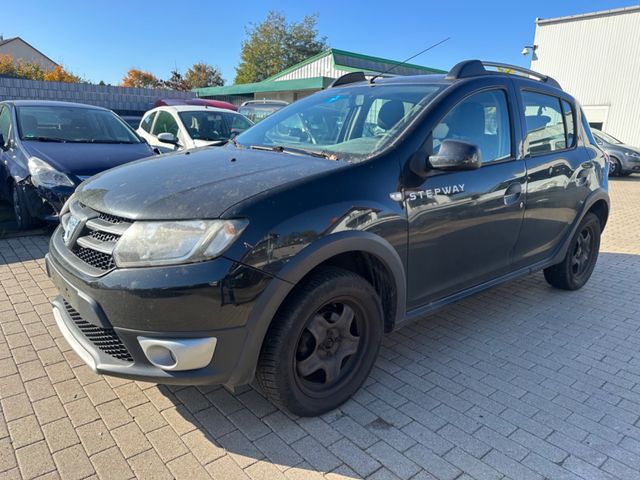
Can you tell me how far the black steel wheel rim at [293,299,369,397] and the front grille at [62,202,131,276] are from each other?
1030mm

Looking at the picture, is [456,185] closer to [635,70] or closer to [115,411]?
[115,411]

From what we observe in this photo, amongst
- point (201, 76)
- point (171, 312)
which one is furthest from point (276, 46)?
point (171, 312)

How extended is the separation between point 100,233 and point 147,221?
382 mm

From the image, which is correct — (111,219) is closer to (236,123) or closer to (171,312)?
(171,312)

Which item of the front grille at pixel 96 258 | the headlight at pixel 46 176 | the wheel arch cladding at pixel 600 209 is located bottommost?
the wheel arch cladding at pixel 600 209

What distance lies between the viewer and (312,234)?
7.54 feet

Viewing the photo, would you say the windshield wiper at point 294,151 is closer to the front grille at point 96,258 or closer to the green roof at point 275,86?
the front grille at point 96,258

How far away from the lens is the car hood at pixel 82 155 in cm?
520

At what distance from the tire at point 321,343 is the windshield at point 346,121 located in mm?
806

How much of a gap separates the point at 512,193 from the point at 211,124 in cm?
665

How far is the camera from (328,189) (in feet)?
7.90

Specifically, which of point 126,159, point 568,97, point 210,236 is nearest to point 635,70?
point 568,97

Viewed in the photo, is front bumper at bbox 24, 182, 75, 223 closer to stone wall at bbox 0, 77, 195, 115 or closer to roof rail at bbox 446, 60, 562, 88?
roof rail at bbox 446, 60, 562, 88

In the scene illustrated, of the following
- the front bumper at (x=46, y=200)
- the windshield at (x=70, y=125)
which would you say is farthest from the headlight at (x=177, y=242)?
the windshield at (x=70, y=125)
